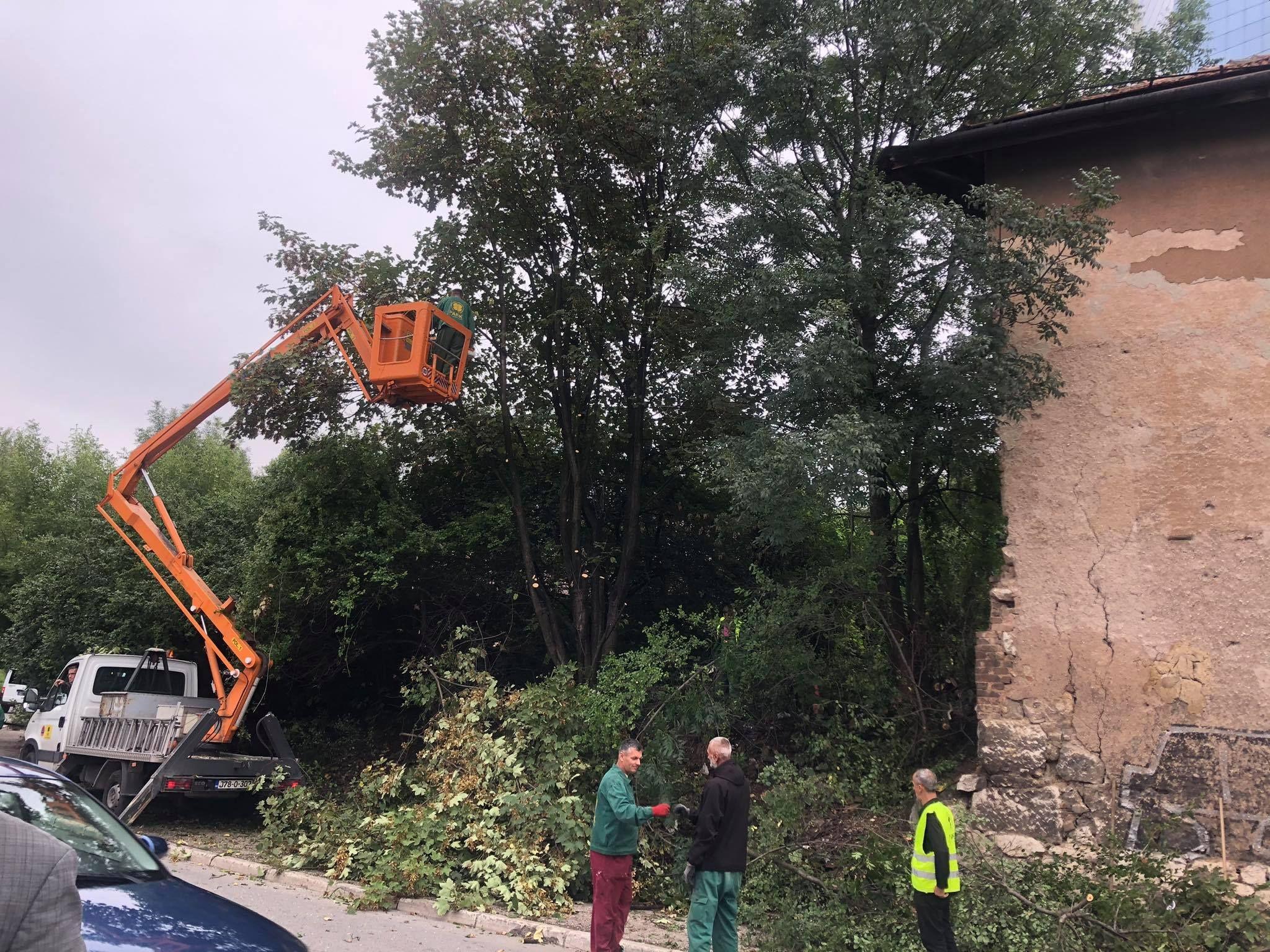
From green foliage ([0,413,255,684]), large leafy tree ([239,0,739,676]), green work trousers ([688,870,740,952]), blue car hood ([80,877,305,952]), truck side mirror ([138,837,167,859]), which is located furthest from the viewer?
green foliage ([0,413,255,684])

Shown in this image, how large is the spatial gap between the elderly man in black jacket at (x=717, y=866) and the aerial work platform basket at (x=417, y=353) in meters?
6.34

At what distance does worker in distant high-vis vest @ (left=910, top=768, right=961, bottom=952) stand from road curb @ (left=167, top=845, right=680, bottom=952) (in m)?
2.12

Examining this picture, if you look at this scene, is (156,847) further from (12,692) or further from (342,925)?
(12,692)

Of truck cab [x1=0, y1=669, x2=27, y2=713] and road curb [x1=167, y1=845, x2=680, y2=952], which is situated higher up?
truck cab [x1=0, y1=669, x2=27, y2=713]

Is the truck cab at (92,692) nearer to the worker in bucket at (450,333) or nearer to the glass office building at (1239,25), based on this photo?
the worker in bucket at (450,333)

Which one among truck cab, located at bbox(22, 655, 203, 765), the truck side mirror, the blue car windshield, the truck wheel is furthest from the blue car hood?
truck cab, located at bbox(22, 655, 203, 765)

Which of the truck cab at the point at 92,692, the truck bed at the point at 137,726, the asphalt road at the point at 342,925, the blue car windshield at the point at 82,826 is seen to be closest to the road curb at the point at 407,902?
the asphalt road at the point at 342,925

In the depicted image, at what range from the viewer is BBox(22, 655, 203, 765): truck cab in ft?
40.6

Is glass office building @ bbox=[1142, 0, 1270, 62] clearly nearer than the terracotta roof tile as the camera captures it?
No

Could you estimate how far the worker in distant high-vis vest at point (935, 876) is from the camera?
18.5ft

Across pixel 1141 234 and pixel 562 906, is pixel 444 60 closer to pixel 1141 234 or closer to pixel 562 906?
pixel 1141 234

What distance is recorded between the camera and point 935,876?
5.65 metres

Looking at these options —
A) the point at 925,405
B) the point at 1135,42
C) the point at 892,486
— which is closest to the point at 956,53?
the point at 1135,42

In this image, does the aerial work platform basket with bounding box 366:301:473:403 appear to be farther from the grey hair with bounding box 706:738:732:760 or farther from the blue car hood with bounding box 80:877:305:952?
the blue car hood with bounding box 80:877:305:952
